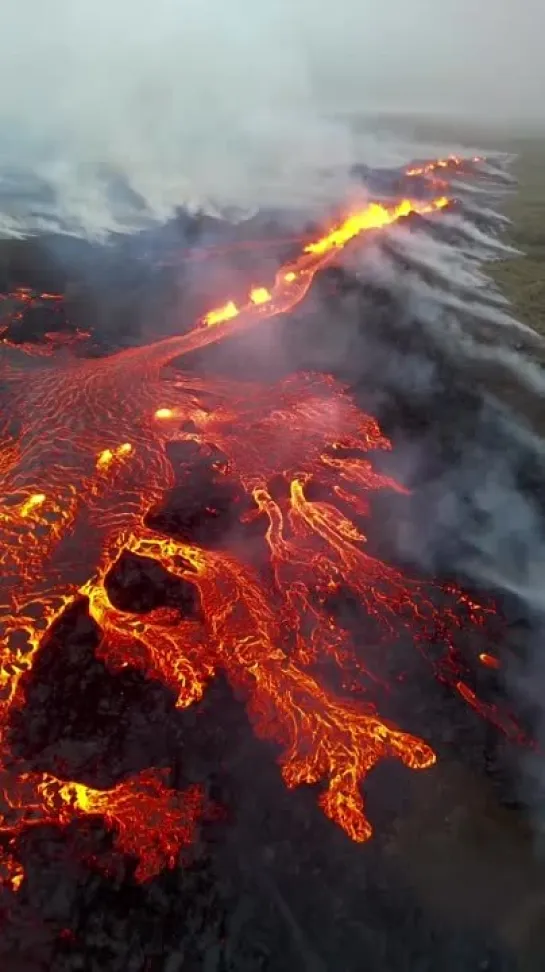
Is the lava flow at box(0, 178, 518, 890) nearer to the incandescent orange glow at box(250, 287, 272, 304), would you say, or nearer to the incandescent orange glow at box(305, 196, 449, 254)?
the incandescent orange glow at box(250, 287, 272, 304)

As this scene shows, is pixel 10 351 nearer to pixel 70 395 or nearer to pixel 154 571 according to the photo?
pixel 70 395

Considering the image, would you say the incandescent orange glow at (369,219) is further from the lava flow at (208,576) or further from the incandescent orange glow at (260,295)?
the lava flow at (208,576)

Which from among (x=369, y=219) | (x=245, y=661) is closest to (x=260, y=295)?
(x=369, y=219)

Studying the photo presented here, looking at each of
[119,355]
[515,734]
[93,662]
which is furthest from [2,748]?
[119,355]

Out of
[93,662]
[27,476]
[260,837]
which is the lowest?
[260,837]

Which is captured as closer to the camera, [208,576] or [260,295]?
[208,576]

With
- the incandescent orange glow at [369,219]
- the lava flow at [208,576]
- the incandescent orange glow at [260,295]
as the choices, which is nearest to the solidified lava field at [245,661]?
the lava flow at [208,576]

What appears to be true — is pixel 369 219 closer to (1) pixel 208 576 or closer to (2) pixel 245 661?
(1) pixel 208 576

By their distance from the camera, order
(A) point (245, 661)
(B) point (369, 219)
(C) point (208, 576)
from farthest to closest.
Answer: (B) point (369, 219), (C) point (208, 576), (A) point (245, 661)
